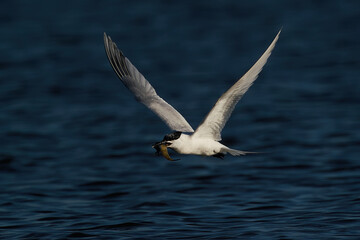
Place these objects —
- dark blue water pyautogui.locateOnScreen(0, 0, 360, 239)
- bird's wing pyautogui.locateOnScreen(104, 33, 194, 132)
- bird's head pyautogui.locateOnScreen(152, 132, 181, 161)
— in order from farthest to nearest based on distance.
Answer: dark blue water pyautogui.locateOnScreen(0, 0, 360, 239), bird's wing pyautogui.locateOnScreen(104, 33, 194, 132), bird's head pyautogui.locateOnScreen(152, 132, 181, 161)

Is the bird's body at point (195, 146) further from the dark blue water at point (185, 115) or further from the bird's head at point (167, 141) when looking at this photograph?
the dark blue water at point (185, 115)

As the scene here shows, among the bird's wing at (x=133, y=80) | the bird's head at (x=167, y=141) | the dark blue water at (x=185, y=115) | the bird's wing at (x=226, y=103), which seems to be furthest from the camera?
the dark blue water at (x=185, y=115)

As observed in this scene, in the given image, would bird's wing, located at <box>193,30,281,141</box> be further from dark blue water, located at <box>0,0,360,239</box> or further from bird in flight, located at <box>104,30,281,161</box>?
dark blue water, located at <box>0,0,360,239</box>

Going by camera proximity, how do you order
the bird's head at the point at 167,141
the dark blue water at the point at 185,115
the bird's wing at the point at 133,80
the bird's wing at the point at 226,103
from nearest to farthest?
1. the bird's wing at the point at 226,103
2. the bird's head at the point at 167,141
3. the bird's wing at the point at 133,80
4. the dark blue water at the point at 185,115

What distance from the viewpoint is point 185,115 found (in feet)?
46.8

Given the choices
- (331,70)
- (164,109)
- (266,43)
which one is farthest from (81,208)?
(266,43)

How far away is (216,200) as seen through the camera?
10.5 meters

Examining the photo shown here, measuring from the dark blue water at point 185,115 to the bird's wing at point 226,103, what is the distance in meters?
1.47

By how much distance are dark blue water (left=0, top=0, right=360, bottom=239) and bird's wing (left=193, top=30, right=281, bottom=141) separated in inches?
58.0

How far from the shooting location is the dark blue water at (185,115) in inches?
384

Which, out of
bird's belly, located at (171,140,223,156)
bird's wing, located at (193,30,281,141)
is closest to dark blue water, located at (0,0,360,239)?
bird's belly, located at (171,140,223,156)

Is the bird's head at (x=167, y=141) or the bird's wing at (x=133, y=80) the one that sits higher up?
the bird's wing at (x=133, y=80)

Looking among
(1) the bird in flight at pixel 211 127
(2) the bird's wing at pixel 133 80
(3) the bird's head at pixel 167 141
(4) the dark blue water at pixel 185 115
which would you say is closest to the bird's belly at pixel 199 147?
(1) the bird in flight at pixel 211 127

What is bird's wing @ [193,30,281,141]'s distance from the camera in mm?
7656
